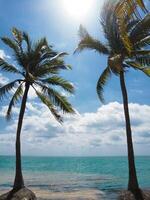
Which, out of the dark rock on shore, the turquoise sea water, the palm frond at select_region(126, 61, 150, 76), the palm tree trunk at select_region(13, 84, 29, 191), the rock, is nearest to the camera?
the dark rock on shore

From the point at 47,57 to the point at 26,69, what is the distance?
5.17 feet

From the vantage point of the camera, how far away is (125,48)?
1892cm

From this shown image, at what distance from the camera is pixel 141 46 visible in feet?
62.7

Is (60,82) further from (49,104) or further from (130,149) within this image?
(130,149)

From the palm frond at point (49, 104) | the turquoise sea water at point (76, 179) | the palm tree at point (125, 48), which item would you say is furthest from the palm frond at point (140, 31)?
the turquoise sea water at point (76, 179)

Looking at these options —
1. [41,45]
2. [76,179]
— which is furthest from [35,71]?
[76,179]

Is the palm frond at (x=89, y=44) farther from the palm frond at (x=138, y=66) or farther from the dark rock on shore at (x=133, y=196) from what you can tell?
the dark rock on shore at (x=133, y=196)

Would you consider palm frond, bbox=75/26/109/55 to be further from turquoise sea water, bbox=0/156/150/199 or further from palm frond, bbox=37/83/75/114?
turquoise sea water, bbox=0/156/150/199

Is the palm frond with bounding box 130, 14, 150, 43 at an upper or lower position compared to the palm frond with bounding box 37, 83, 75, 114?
upper

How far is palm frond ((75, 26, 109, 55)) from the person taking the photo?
20.0 metres

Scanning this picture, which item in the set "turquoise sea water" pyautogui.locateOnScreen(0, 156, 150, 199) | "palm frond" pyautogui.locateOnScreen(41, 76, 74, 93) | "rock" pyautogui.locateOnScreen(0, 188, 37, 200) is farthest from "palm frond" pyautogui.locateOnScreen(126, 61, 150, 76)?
"rock" pyautogui.locateOnScreen(0, 188, 37, 200)

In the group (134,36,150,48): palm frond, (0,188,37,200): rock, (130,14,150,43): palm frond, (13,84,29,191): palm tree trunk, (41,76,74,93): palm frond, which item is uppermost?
(130,14,150,43): palm frond

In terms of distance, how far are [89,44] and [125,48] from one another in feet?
7.48

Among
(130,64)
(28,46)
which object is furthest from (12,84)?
(130,64)
